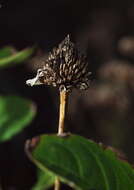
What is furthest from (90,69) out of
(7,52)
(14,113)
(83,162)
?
(83,162)

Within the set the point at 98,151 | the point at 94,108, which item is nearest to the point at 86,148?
the point at 98,151

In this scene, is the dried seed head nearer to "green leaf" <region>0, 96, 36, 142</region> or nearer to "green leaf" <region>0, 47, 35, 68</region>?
"green leaf" <region>0, 47, 35, 68</region>

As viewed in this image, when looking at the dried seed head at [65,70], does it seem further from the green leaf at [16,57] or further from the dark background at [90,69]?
the dark background at [90,69]

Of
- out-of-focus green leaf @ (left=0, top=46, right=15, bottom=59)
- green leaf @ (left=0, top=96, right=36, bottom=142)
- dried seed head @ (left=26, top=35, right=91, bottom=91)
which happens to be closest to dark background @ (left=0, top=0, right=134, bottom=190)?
green leaf @ (left=0, top=96, right=36, bottom=142)

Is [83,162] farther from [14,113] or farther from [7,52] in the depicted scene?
[14,113]

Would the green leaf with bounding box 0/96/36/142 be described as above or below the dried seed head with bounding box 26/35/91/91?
below

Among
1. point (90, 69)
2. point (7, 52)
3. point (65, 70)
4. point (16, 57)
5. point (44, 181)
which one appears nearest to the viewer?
point (65, 70)

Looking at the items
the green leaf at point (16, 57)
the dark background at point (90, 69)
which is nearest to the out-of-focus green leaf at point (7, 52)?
the green leaf at point (16, 57)
